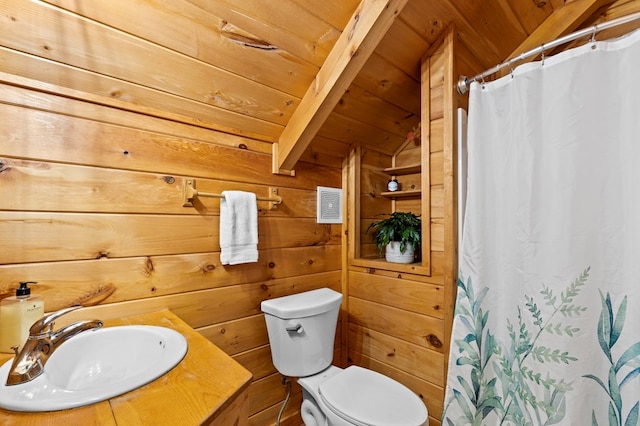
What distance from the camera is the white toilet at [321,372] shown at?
1.18 meters

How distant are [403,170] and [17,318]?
1.95 meters

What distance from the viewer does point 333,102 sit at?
137cm

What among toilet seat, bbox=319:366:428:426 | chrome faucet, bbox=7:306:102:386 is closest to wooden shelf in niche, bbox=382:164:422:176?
toilet seat, bbox=319:366:428:426

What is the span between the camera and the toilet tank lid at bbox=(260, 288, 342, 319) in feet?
4.52

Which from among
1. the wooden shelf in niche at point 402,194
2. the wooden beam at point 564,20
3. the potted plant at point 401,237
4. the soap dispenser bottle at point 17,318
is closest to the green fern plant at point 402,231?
the potted plant at point 401,237

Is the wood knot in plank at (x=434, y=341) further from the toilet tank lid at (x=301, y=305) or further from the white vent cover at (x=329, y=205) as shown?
the white vent cover at (x=329, y=205)

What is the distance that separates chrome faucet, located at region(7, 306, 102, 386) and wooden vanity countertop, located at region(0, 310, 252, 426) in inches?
3.6

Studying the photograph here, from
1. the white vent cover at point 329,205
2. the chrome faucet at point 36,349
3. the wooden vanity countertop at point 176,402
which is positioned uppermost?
the white vent cover at point 329,205

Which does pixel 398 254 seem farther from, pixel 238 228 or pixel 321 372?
pixel 238 228

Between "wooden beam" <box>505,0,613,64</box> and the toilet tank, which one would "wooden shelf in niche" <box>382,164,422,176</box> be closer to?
"wooden beam" <box>505,0,613,64</box>

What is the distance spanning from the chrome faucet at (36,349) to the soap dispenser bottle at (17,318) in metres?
0.15

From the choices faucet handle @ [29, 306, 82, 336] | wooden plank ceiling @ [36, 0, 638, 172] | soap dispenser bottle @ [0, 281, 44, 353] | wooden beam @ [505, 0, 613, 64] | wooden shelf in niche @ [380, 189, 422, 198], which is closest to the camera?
faucet handle @ [29, 306, 82, 336]

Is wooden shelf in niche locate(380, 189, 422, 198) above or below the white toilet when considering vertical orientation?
above

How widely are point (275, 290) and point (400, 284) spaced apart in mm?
692
